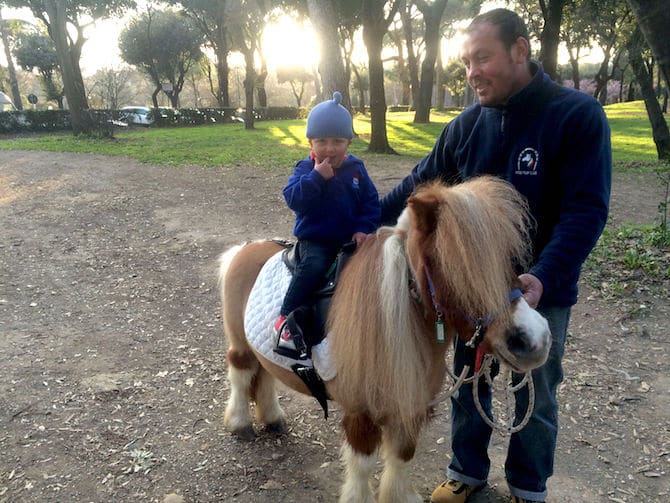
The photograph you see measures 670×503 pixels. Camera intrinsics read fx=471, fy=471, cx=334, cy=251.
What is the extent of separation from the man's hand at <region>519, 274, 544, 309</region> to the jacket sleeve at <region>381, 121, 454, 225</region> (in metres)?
0.87

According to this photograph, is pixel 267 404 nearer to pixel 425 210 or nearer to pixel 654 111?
pixel 425 210

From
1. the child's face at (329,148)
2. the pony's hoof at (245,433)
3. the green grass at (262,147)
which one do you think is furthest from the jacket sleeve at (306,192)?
the green grass at (262,147)

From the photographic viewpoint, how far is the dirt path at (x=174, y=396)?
291 cm

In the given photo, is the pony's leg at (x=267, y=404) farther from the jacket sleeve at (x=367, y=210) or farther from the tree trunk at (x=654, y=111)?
the tree trunk at (x=654, y=111)

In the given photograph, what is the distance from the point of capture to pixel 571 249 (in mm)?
1988

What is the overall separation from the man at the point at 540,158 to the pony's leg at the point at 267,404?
166 centimetres

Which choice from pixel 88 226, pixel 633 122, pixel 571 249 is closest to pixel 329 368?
pixel 571 249

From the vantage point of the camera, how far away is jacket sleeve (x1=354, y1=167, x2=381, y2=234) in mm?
2588

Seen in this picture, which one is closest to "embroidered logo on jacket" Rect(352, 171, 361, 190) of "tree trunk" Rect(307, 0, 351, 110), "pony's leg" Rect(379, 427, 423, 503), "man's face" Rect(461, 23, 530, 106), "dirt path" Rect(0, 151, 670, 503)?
"man's face" Rect(461, 23, 530, 106)

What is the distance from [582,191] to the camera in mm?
2029

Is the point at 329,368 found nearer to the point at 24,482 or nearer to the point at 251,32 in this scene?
the point at 24,482

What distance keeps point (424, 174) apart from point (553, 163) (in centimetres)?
74

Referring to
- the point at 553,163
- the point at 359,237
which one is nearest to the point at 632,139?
the point at 553,163

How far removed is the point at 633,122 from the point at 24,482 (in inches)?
1050
